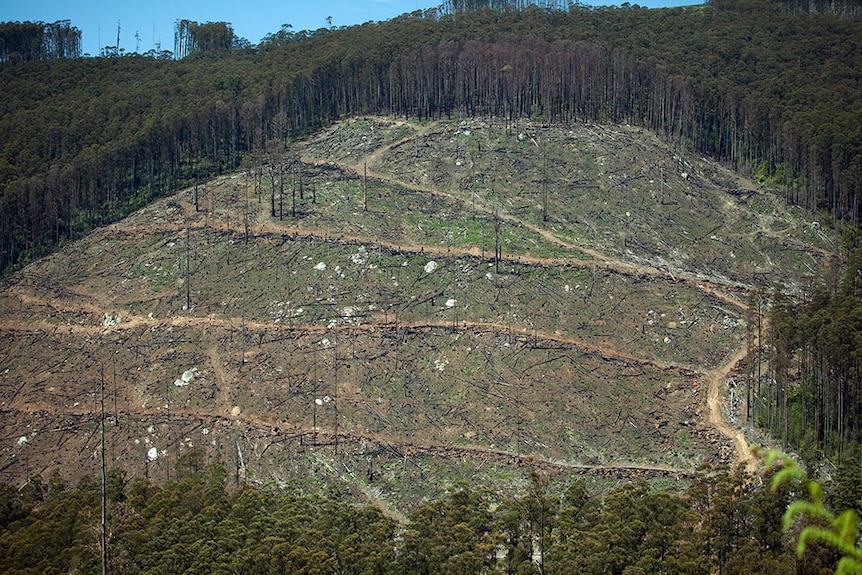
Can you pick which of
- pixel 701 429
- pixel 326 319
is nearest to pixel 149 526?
pixel 326 319

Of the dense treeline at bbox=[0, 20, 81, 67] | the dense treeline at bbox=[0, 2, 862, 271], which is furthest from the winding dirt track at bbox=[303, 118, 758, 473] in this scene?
the dense treeline at bbox=[0, 20, 81, 67]

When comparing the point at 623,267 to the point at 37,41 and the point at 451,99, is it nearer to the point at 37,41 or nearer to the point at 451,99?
the point at 451,99

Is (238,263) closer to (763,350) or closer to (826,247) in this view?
(763,350)

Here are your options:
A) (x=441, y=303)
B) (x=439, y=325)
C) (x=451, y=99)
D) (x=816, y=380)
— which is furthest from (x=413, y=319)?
(x=451, y=99)

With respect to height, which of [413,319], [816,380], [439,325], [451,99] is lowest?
[816,380]

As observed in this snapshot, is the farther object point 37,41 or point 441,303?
point 37,41

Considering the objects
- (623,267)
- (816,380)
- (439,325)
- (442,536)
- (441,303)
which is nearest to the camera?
(442,536)

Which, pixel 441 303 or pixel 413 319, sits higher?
pixel 441 303

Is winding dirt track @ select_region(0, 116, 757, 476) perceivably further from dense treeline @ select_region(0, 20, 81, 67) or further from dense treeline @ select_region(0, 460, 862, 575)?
dense treeline @ select_region(0, 20, 81, 67)
